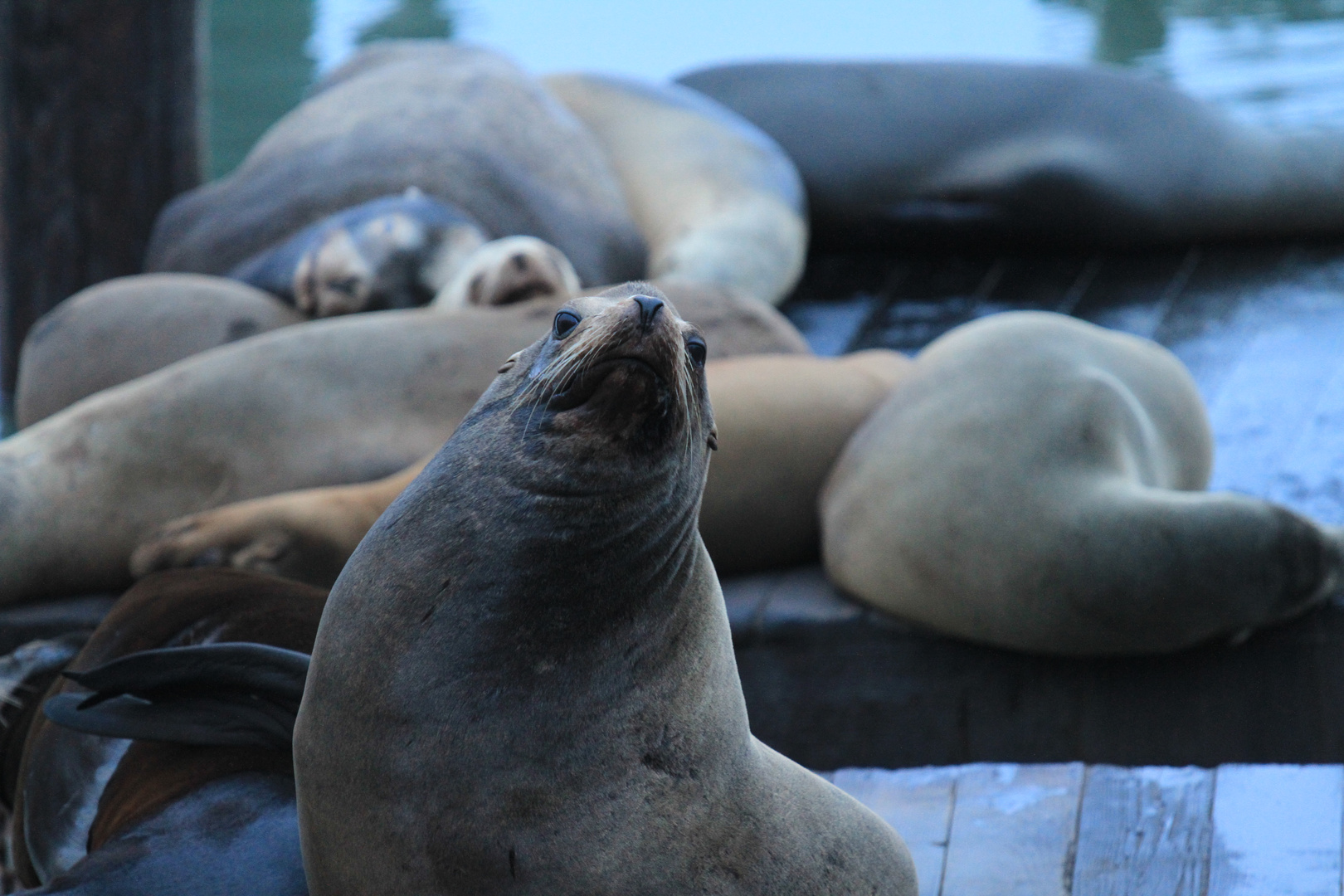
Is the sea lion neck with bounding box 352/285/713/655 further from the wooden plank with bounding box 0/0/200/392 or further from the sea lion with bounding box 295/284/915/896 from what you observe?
the wooden plank with bounding box 0/0/200/392

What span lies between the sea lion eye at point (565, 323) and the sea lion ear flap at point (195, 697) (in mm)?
622

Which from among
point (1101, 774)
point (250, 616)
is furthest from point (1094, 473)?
point (250, 616)

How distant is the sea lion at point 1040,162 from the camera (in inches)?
211

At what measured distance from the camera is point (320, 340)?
12.2 ft

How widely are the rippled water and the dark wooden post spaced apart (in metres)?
4.67

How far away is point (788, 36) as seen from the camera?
13.8 metres

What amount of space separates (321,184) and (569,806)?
3.80m

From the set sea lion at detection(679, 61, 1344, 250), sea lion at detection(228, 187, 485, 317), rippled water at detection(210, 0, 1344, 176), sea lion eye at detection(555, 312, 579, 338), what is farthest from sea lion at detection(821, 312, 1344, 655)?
rippled water at detection(210, 0, 1344, 176)

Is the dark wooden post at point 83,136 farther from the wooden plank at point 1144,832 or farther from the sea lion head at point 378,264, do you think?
the wooden plank at point 1144,832

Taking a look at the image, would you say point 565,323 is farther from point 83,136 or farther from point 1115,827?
point 83,136

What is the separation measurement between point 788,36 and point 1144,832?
1210cm

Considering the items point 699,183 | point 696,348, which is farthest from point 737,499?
point 699,183

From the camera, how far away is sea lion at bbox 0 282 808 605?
351 centimetres

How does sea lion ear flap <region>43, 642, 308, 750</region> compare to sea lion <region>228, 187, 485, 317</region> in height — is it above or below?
above
